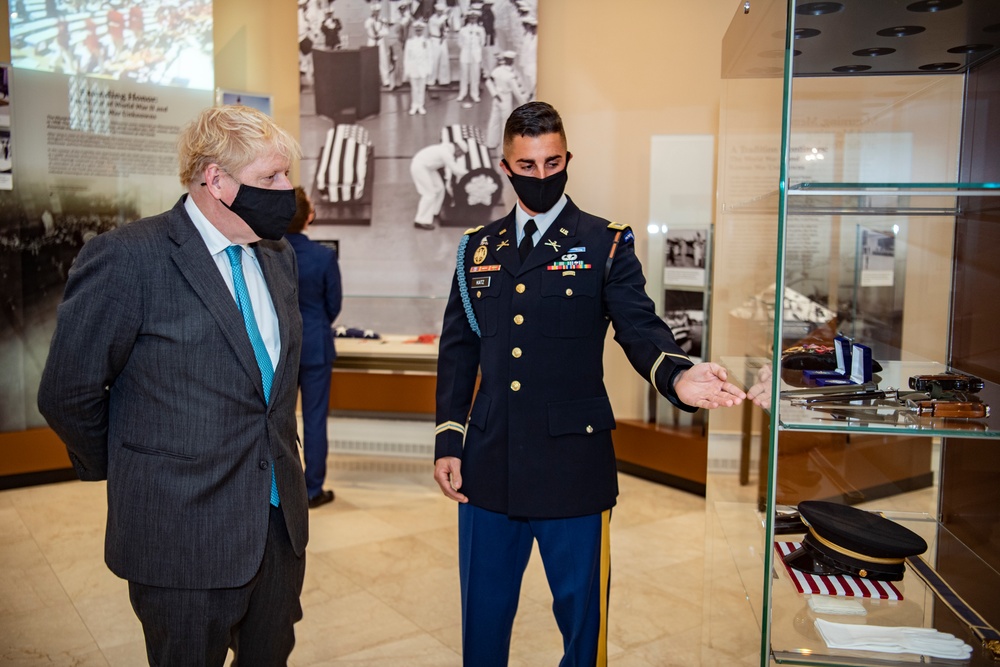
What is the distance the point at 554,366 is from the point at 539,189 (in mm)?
455

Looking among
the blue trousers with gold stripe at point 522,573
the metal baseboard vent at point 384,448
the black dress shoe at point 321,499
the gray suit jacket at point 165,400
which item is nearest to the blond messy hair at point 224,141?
the gray suit jacket at point 165,400

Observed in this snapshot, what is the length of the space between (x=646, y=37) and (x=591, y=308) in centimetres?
419

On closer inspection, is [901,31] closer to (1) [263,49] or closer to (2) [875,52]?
(2) [875,52]

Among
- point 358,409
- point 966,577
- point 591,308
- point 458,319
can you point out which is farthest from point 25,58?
point 966,577

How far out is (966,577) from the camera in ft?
6.28

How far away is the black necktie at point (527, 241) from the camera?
2.20 meters

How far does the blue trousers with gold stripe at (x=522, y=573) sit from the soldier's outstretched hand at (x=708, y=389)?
53cm

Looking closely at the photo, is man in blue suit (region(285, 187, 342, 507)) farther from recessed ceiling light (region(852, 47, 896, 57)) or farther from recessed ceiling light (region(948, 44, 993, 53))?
recessed ceiling light (region(948, 44, 993, 53))

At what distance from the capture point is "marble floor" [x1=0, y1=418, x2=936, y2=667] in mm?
3066

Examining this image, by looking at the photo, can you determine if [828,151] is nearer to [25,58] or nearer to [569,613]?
[569,613]

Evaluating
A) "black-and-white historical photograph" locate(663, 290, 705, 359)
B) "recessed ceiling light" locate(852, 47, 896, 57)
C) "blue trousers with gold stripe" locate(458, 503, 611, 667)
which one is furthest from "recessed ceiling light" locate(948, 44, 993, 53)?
"black-and-white historical photograph" locate(663, 290, 705, 359)

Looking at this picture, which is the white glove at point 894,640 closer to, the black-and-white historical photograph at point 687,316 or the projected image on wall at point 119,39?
the black-and-white historical photograph at point 687,316

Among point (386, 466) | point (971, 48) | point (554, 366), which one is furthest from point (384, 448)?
point (971, 48)

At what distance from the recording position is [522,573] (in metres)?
2.16
